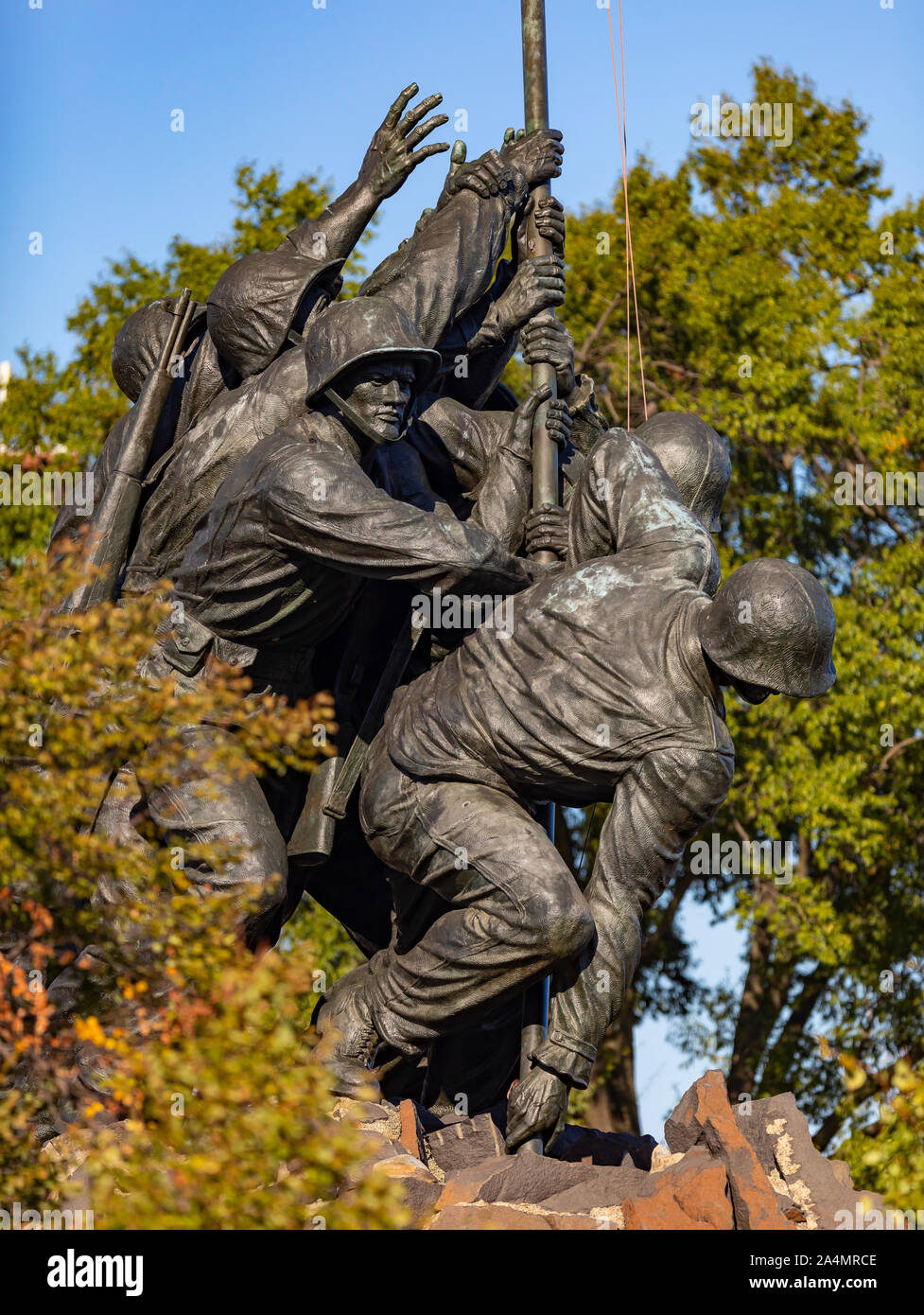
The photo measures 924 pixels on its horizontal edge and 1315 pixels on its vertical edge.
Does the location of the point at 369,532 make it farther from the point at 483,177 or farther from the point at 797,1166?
the point at 797,1166

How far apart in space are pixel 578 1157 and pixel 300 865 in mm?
1545

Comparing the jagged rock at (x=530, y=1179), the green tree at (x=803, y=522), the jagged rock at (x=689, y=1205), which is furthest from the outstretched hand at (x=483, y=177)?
the green tree at (x=803, y=522)

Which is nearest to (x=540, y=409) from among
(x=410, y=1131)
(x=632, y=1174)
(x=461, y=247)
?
(x=461, y=247)

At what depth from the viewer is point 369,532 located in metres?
7.07

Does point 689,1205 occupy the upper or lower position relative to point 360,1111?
lower

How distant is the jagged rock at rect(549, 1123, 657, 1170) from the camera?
7.70 meters

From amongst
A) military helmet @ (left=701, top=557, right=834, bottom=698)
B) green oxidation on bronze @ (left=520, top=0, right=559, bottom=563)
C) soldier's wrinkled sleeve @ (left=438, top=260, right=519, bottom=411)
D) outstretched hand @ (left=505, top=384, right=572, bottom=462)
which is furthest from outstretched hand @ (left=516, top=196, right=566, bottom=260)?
military helmet @ (left=701, top=557, right=834, bottom=698)

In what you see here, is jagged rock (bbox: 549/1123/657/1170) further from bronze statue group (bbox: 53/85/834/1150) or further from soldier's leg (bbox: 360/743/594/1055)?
soldier's leg (bbox: 360/743/594/1055)

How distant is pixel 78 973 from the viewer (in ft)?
21.6

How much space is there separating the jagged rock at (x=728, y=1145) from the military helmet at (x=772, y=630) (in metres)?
1.46

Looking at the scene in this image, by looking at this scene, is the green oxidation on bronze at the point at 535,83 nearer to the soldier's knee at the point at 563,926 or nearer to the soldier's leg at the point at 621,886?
the soldier's leg at the point at 621,886

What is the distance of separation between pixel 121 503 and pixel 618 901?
2567 millimetres

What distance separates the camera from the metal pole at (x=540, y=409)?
7.36m

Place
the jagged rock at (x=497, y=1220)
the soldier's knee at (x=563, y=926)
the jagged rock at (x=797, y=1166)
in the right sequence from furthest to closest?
the soldier's knee at (x=563, y=926), the jagged rock at (x=797, y=1166), the jagged rock at (x=497, y=1220)
